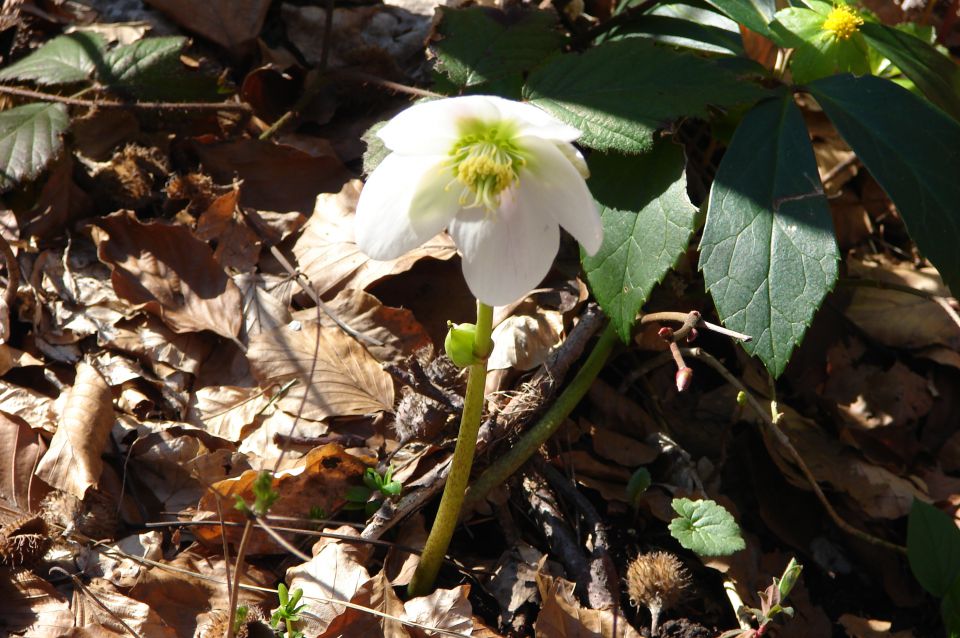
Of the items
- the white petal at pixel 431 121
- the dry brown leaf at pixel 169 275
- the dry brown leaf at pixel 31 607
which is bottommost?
the dry brown leaf at pixel 31 607

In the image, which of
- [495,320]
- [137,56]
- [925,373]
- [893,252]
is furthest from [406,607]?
[893,252]

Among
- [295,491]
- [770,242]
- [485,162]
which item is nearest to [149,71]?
[295,491]

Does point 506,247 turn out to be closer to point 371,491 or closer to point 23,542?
point 371,491

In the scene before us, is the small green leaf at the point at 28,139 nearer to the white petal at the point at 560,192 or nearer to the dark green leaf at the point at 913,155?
the white petal at the point at 560,192

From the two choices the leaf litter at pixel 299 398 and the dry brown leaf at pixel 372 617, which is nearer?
the dry brown leaf at pixel 372 617

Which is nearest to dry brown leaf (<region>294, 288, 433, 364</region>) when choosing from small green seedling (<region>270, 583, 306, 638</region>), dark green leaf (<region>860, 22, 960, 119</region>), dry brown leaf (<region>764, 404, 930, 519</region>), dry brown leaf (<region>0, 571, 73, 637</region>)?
small green seedling (<region>270, 583, 306, 638</region>)

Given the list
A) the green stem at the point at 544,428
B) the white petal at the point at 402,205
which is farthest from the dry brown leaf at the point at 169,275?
the white petal at the point at 402,205
